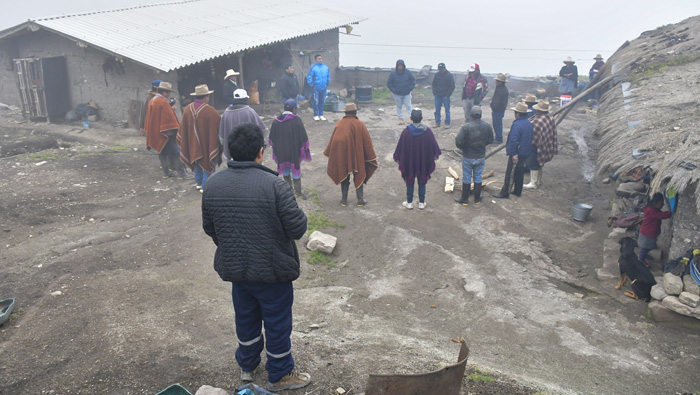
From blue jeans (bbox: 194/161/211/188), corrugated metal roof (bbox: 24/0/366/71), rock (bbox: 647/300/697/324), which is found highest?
corrugated metal roof (bbox: 24/0/366/71)

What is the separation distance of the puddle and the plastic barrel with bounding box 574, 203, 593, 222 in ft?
7.68

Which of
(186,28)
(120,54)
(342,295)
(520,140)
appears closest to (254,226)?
(342,295)

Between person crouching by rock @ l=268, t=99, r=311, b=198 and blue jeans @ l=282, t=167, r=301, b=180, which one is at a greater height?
person crouching by rock @ l=268, t=99, r=311, b=198

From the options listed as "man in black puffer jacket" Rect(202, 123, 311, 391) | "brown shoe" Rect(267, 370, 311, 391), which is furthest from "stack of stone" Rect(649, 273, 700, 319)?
"man in black puffer jacket" Rect(202, 123, 311, 391)

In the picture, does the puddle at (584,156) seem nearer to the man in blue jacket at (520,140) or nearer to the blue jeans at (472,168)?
the man in blue jacket at (520,140)

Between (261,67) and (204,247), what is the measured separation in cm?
1227

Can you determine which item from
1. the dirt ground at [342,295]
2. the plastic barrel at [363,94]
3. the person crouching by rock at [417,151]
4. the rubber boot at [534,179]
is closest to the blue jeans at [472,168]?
the dirt ground at [342,295]

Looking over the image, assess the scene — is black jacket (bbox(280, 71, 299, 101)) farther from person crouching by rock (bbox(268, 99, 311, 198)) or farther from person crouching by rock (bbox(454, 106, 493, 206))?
person crouching by rock (bbox(454, 106, 493, 206))

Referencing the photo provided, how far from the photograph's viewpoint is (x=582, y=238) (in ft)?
26.0

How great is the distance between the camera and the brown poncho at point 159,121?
917 centimetres

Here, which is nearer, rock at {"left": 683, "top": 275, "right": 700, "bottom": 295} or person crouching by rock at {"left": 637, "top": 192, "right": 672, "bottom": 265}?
rock at {"left": 683, "top": 275, "right": 700, "bottom": 295}

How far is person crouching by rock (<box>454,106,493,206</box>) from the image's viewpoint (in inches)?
335

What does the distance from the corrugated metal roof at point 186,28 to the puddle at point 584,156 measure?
9102 mm

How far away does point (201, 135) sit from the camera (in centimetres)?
846
